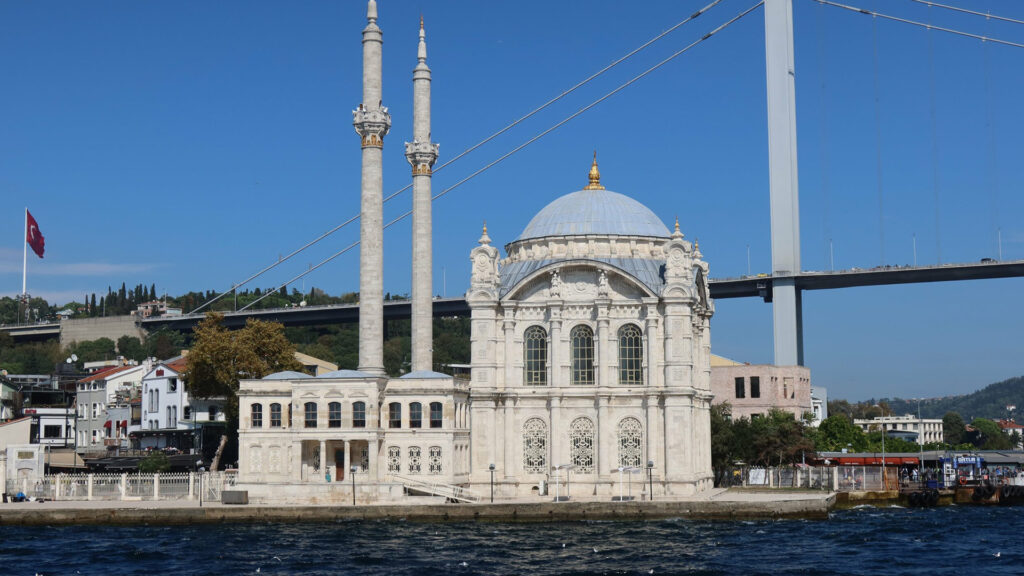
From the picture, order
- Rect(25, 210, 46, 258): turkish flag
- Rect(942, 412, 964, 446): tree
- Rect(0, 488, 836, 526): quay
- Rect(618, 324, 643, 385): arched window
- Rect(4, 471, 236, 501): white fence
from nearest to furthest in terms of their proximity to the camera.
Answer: Rect(0, 488, 836, 526): quay → Rect(618, 324, 643, 385): arched window → Rect(4, 471, 236, 501): white fence → Rect(25, 210, 46, 258): turkish flag → Rect(942, 412, 964, 446): tree

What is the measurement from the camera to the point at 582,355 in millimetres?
52094

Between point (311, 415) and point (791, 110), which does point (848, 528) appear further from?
point (791, 110)

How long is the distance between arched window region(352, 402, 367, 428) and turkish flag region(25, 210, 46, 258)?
46552 millimetres

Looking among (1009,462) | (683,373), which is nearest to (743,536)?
(683,373)

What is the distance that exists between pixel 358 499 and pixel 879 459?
35014mm

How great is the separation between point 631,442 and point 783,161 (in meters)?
50.6

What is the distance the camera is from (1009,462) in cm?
7956

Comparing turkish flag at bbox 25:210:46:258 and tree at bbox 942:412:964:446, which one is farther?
tree at bbox 942:412:964:446

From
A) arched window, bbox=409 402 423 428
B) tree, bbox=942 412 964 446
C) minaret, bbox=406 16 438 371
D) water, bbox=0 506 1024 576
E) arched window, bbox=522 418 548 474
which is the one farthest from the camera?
tree, bbox=942 412 964 446

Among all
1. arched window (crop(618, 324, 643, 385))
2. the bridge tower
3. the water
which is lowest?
the water

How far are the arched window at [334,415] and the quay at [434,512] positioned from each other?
11.9 ft

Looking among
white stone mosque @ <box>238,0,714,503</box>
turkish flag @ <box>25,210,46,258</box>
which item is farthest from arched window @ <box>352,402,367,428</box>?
turkish flag @ <box>25,210,46,258</box>

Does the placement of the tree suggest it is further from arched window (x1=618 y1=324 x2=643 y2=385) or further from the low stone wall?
the low stone wall

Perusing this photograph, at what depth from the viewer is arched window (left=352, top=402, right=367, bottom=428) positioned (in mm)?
50781
